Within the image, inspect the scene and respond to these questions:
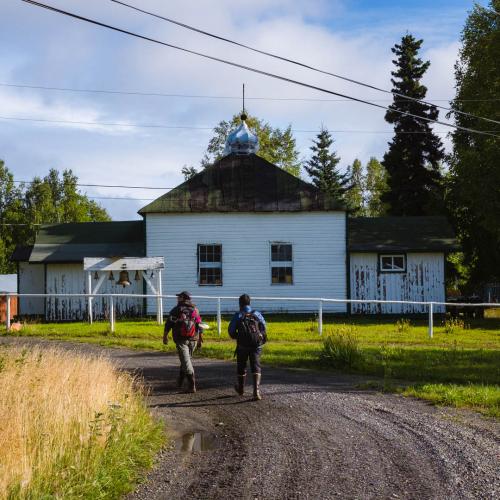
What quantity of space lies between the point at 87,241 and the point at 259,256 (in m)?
6.93

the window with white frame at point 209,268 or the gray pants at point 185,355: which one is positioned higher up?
the window with white frame at point 209,268

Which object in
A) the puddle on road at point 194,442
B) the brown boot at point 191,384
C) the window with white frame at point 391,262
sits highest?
the window with white frame at point 391,262

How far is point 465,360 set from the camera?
16.2 m

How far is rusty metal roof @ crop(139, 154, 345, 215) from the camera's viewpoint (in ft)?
95.2

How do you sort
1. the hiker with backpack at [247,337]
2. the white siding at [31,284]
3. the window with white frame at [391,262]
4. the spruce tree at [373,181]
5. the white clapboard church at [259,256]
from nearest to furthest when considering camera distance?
the hiker with backpack at [247,337] < the white clapboard church at [259,256] < the window with white frame at [391,262] < the white siding at [31,284] < the spruce tree at [373,181]

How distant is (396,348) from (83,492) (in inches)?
494

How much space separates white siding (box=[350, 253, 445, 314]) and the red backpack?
17.1 m

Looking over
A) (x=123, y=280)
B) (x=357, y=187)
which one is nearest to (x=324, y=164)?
(x=357, y=187)

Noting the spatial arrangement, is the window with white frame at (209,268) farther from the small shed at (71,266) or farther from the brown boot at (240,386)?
the brown boot at (240,386)

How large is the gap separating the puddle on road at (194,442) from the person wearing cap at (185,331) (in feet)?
9.80

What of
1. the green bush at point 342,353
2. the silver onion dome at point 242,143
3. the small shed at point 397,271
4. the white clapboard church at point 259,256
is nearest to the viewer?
the green bush at point 342,353

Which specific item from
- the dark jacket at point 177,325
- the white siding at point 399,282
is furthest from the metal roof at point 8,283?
the dark jacket at point 177,325

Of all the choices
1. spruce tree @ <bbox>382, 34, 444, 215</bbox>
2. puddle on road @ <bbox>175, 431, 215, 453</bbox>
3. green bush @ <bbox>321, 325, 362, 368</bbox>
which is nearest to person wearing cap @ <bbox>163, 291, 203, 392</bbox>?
puddle on road @ <bbox>175, 431, 215, 453</bbox>

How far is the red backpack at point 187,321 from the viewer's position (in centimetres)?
1265
